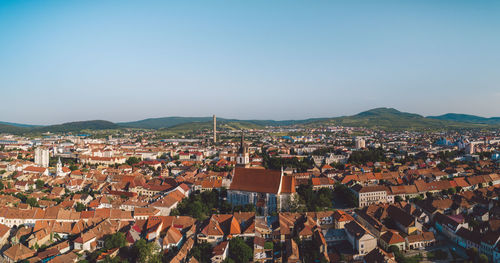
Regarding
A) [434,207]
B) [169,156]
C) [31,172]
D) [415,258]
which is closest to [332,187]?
[434,207]

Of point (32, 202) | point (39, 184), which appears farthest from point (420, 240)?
A: point (39, 184)

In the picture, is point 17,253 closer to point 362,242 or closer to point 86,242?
point 86,242

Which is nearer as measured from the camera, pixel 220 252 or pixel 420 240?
pixel 220 252

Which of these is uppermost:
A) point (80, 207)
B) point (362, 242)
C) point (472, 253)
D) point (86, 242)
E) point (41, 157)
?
point (41, 157)

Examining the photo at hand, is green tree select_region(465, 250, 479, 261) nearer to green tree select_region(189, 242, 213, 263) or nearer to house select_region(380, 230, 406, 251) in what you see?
house select_region(380, 230, 406, 251)

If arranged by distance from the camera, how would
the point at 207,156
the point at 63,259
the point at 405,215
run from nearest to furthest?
the point at 63,259, the point at 405,215, the point at 207,156

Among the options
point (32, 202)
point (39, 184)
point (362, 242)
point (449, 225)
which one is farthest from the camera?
point (39, 184)

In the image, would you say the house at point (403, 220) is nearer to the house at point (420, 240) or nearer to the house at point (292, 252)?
the house at point (420, 240)

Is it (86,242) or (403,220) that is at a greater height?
(403,220)

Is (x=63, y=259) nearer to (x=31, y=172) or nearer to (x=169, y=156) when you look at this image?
(x=31, y=172)
